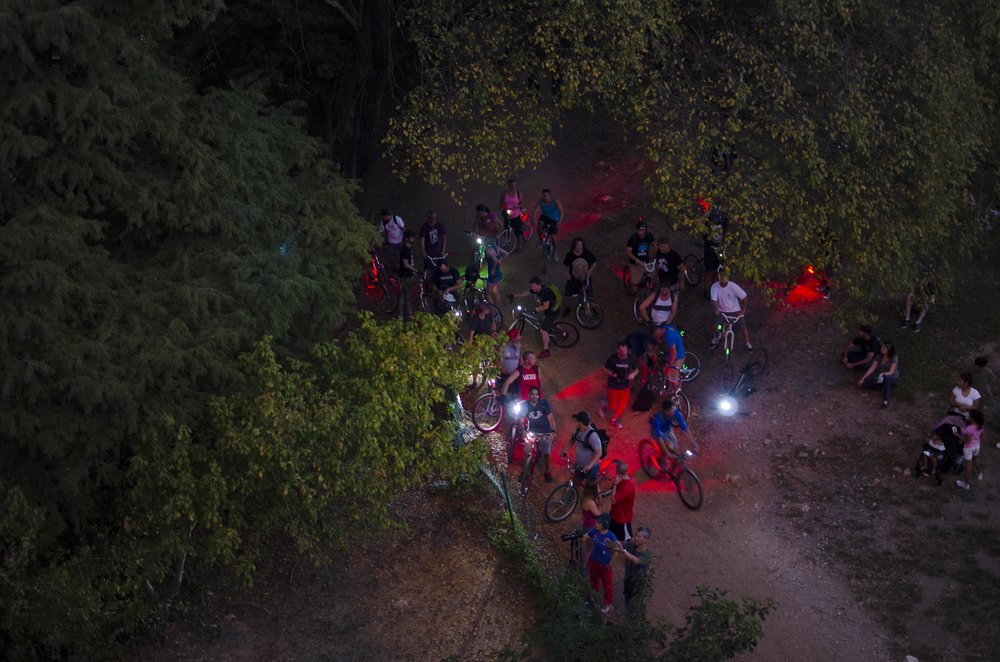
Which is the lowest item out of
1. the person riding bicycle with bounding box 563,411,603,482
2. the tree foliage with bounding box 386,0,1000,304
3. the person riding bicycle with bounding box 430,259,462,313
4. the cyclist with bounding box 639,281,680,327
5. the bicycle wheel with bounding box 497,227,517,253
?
the bicycle wheel with bounding box 497,227,517,253

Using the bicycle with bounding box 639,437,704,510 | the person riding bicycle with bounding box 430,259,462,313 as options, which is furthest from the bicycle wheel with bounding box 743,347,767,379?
the person riding bicycle with bounding box 430,259,462,313

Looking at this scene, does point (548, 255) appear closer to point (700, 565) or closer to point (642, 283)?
point (642, 283)

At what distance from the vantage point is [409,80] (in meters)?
20.4

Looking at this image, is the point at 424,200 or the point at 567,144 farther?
the point at 567,144

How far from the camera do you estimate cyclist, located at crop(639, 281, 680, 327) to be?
59.9ft

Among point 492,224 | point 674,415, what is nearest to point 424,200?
point 492,224

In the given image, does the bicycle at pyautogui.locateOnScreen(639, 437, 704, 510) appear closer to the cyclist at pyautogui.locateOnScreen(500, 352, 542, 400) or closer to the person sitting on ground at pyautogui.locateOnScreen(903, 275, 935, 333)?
the cyclist at pyautogui.locateOnScreen(500, 352, 542, 400)

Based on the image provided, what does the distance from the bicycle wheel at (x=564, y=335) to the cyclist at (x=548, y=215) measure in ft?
10.5

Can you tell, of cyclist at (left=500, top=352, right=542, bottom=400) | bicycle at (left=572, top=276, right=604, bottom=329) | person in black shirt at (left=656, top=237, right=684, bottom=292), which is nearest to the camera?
cyclist at (left=500, top=352, right=542, bottom=400)

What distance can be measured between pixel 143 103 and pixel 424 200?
497 inches

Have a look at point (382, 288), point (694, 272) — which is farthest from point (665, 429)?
point (382, 288)

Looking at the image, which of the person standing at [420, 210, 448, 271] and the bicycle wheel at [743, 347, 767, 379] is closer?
the bicycle wheel at [743, 347, 767, 379]

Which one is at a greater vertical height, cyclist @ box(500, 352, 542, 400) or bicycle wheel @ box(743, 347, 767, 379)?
cyclist @ box(500, 352, 542, 400)

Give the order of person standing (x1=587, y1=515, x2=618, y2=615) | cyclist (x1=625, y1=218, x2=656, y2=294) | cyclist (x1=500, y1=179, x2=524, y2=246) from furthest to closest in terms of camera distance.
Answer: cyclist (x1=500, y1=179, x2=524, y2=246) < cyclist (x1=625, y1=218, x2=656, y2=294) < person standing (x1=587, y1=515, x2=618, y2=615)
